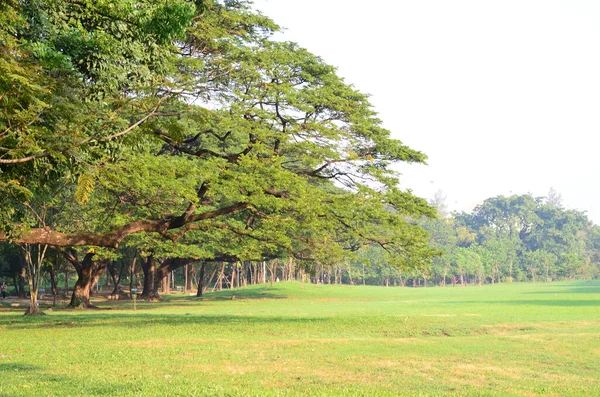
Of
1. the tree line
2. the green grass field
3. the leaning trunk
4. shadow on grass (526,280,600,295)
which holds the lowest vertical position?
shadow on grass (526,280,600,295)

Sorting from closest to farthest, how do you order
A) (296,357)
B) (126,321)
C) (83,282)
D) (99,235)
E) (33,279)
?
(296,357) < (99,235) < (126,321) < (33,279) < (83,282)

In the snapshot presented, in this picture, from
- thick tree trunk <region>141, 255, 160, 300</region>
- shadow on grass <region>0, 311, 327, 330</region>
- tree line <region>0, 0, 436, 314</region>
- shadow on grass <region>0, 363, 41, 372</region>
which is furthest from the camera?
thick tree trunk <region>141, 255, 160, 300</region>

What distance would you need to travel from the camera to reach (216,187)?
22859 mm

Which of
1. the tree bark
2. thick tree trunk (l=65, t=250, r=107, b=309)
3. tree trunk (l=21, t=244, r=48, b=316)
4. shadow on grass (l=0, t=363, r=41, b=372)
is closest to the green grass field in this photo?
shadow on grass (l=0, t=363, r=41, b=372)

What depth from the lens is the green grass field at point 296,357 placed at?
1336 cm

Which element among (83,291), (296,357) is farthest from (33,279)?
(296,357)

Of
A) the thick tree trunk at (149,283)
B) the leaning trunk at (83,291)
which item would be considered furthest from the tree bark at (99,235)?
the thick tree trunk at (149,283)

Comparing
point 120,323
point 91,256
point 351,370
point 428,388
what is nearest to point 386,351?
point 351,370

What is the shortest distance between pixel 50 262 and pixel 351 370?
116ft

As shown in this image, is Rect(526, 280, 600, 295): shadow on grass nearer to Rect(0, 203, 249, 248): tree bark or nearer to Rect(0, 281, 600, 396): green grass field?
Rect(0, 281, 600, 396): green grass field

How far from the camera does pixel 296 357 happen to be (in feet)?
59.9

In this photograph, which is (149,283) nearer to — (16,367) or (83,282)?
(83,282)

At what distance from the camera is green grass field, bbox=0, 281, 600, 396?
13359 millimetres

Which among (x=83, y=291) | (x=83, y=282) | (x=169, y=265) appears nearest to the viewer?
(x=83, y=291)
